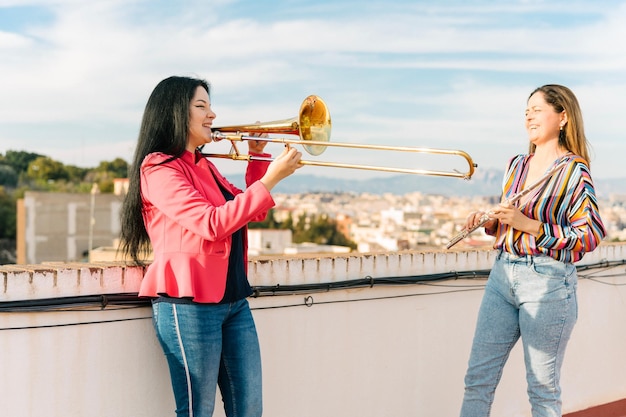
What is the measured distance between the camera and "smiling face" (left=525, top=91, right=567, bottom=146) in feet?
8.96

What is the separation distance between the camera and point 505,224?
2734 millimetres

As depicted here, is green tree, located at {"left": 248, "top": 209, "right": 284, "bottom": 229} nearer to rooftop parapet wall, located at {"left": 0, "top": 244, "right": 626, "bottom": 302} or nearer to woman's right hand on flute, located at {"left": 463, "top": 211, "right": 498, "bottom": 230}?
rooftop parapet wall, located at {"left": 0, "top": 244, "right": 626, "bottom": 302}

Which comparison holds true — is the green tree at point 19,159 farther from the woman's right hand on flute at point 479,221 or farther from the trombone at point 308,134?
the woman's right hand on flute at point 479,221

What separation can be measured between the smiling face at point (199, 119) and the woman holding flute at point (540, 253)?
0.96 m

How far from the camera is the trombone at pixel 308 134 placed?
98.3 inches

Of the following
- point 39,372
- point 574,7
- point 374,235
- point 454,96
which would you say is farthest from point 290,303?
point 454,96

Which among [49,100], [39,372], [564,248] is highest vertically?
[49,100]

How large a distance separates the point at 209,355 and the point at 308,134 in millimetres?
855

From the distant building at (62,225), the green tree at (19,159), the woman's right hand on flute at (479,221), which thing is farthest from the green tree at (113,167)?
the woman's right hand on flute at (479,221)

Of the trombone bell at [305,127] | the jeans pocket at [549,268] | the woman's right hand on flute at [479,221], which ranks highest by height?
the trombone bell at [305,127]

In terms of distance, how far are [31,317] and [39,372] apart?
16cm

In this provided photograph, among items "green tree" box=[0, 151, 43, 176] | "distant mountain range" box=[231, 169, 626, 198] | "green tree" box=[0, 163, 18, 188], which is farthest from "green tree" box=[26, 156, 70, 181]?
"distant mountain range" box=[231, 169, 626, 198]

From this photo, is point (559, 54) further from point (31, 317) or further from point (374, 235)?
point (31, 317)

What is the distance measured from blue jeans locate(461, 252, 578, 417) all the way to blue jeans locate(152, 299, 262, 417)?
0.82 m
